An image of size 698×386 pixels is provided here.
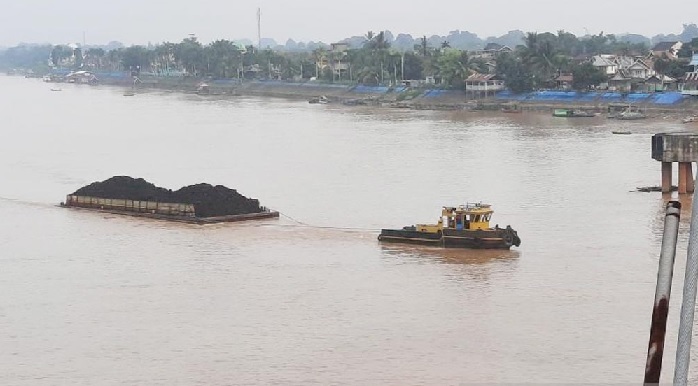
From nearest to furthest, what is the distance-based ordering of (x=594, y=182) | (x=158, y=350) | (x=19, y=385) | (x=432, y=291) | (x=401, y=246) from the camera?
(x=19, y=385), (x=158, y=350), (x=432, y=291), (x=401, y=246), (x=594, y=182)

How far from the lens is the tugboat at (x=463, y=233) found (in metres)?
19.4

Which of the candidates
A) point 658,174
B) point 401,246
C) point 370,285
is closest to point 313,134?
point 658,174

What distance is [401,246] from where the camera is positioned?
2022 centimetres

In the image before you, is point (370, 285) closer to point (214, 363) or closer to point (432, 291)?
point (432, 291)

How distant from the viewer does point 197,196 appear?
Answer: 2405 cm

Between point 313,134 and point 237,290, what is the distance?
30157 mm

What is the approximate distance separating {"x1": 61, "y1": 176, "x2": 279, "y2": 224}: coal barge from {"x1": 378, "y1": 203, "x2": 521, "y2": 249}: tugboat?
4.32 meters

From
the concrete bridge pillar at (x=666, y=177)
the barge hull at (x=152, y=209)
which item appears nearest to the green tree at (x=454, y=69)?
the concrete bridge pillar at (x=666, y=177)

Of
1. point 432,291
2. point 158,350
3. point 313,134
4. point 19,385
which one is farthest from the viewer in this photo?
point 313,134

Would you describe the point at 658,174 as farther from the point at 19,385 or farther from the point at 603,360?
the point at 19,385

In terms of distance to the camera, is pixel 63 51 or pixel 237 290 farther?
pixel 63 51

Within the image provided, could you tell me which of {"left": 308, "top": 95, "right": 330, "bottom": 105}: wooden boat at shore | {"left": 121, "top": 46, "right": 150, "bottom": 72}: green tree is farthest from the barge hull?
{"left": 121, "top": 46, "right": 150, "bottom": 72}: green tree

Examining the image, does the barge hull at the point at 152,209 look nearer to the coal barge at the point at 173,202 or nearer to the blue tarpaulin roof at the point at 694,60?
the coal barge at the point at 173,202

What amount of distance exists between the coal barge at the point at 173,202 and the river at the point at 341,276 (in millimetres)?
445
